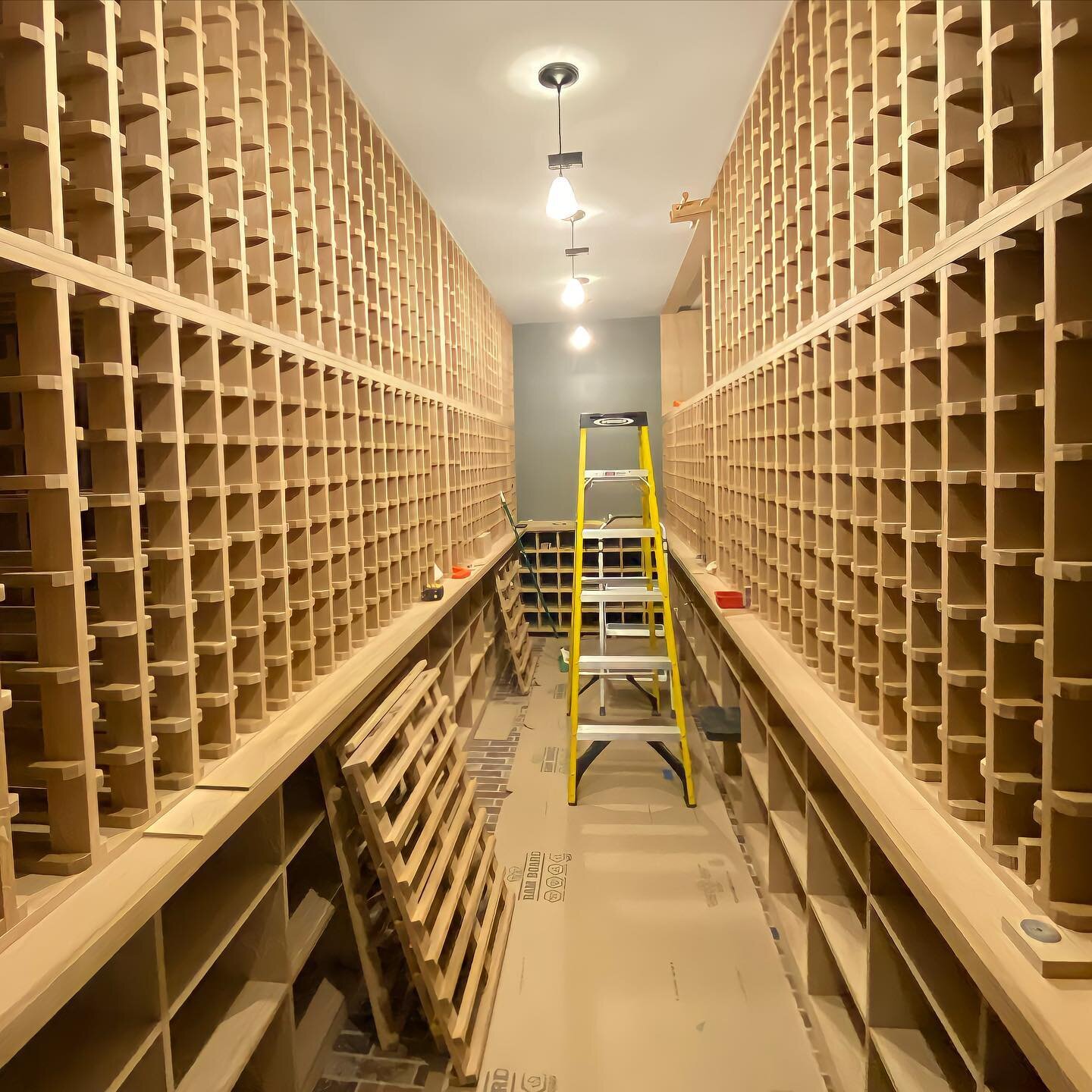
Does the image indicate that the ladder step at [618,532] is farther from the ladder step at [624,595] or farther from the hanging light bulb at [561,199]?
the hanging light bulb at [561,199]

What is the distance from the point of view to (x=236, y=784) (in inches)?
61.3

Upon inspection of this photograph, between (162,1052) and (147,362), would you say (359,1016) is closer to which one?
(162,1052)

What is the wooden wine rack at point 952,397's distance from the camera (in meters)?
1.02

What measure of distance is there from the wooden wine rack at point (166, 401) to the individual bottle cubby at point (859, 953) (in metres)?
1.45

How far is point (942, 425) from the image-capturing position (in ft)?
4.37

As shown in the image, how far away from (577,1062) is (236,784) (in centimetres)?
129

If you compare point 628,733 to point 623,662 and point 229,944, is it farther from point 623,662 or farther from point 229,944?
point 229,944

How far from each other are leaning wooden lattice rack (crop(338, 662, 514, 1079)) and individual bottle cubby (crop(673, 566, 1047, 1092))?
989 mm

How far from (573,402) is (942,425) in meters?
6.29

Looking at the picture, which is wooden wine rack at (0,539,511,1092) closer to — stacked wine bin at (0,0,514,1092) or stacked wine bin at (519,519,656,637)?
stacked wine bin at (0,0,514,1092)

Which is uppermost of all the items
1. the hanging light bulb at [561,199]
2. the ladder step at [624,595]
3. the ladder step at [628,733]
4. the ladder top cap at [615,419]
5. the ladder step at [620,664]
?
the hanging light bulb at [561,199]

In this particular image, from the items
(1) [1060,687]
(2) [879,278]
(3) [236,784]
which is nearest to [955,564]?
(1) [1060,687]

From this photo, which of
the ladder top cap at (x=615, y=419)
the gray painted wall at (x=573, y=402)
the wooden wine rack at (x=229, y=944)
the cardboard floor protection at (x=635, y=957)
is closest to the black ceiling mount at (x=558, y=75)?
the ladder top cap at (x=615, y=419)

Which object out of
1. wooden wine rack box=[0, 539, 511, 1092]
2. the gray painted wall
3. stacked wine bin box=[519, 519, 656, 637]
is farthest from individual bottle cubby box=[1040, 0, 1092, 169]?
the gray painted wall
